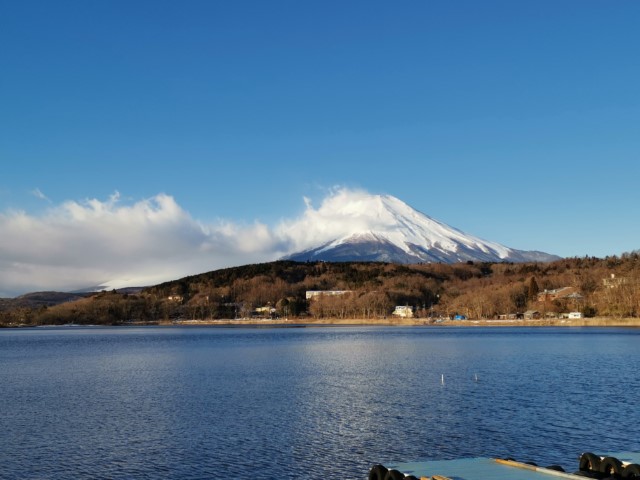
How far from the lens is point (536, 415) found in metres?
30.2

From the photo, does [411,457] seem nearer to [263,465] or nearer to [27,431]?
[263,465]

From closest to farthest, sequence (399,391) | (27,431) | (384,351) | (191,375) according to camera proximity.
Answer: (27,431), (399,391), (191,375), (384,351)

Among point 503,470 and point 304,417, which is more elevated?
point 503,470

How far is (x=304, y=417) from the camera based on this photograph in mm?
31047

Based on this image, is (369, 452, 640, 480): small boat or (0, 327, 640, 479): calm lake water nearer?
(369, 452, 640, 480): small boat

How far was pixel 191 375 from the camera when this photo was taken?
5184cm

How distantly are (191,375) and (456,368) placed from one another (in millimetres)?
20164

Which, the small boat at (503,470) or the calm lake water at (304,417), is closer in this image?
the small boat at (503,470)

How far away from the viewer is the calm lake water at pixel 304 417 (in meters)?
23.1

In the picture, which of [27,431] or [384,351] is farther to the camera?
[384,351]

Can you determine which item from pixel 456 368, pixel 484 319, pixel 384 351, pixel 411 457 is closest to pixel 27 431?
pixel 411 457

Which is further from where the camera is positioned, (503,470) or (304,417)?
(304,417)

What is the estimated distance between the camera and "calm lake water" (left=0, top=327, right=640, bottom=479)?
23.1 metres

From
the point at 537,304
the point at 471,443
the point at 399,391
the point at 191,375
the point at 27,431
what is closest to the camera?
the point at 471,443
